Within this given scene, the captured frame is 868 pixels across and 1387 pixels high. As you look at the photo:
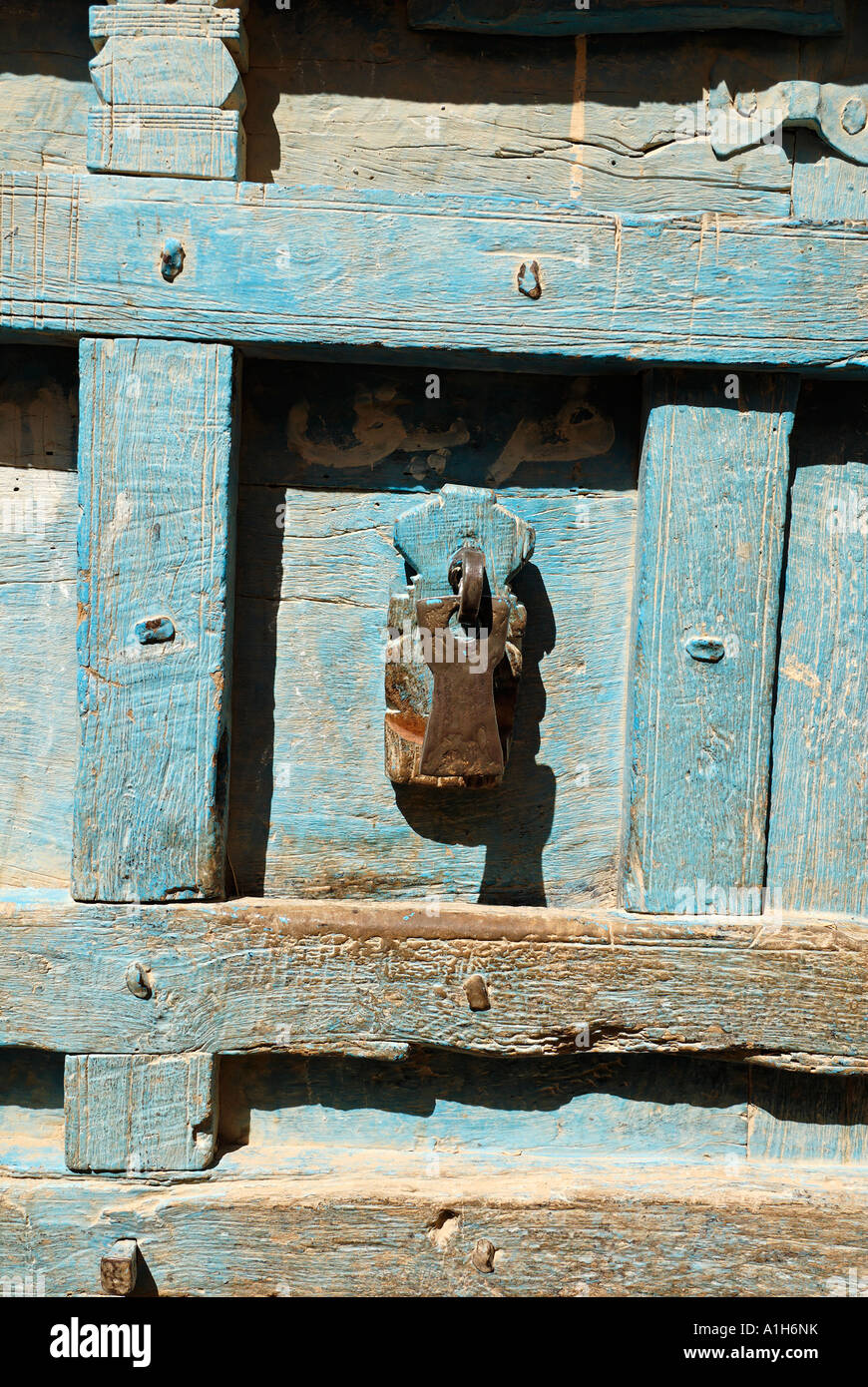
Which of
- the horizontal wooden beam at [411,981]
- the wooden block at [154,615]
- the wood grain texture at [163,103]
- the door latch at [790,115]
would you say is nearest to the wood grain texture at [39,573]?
the wooden block at [154,615]

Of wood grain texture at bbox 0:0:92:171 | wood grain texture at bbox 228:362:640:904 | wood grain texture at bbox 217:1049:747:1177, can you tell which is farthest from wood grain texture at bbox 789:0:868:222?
wood grain texture at bbox 217:1049:747:1177

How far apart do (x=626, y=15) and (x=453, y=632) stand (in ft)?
3.58

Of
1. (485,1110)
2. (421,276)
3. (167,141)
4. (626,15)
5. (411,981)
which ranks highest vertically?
(626,15)

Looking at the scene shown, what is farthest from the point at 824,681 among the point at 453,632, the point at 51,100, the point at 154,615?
the point at 51,100

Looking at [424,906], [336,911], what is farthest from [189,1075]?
[424,906]

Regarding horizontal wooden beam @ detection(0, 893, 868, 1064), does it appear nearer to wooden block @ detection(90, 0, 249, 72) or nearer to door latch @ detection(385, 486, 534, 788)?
door latch @ detection(385, 486, 534, 788)

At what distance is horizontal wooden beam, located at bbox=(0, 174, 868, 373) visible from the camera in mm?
1577

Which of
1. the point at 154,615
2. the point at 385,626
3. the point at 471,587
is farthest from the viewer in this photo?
the point at 385,626

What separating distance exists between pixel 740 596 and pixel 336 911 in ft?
2.93

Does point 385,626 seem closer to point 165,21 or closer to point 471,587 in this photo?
point 471,587

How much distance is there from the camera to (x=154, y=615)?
162 centimetres

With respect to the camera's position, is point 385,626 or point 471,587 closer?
point 471,587

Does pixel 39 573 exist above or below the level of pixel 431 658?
above

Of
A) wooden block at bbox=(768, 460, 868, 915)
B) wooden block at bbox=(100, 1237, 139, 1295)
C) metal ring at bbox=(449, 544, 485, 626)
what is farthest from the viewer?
wooden block at bbox=(768, 460, 868, 915)
